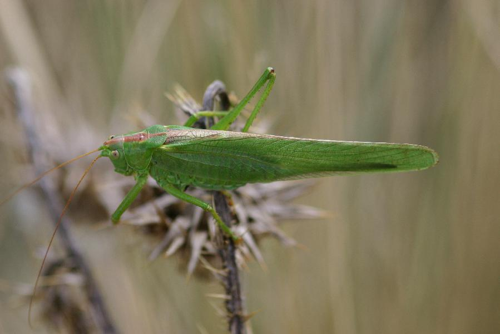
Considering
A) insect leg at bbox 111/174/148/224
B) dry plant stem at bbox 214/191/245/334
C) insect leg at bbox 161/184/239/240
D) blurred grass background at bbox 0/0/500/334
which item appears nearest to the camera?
dry plant stem at bbox 214/191/245/334

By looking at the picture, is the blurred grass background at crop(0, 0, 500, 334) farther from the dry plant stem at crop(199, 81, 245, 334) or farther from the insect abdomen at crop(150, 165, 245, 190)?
the dry plant stem at crop(199, 81, 245, 334)

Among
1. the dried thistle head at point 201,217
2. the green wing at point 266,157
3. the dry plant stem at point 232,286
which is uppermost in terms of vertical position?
the green wing at point 266,157

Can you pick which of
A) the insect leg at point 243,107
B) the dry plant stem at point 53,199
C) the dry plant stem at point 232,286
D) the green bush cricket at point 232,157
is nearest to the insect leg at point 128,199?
the green bush cricket at point 232,157

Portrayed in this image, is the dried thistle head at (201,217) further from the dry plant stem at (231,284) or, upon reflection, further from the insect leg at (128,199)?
the dry plant stem at (231,284)

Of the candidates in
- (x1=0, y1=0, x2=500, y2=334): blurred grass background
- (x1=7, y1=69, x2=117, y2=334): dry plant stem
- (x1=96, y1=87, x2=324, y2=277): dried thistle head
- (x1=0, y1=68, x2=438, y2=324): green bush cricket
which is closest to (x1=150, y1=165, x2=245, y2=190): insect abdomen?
(x1=0, y1=68, x2=438, y2=324): green bush cricket

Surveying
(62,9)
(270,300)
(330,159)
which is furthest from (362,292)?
(62,9)

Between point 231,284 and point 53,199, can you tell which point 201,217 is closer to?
point 231,284

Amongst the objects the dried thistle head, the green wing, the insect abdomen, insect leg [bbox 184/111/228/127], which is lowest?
the dried thistle head

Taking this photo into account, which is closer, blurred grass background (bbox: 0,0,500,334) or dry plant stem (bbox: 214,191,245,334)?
dry plant stem (bbox: 214,191,245,334)

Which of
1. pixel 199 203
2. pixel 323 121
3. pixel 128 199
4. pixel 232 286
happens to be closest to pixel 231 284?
pixel 232 286
